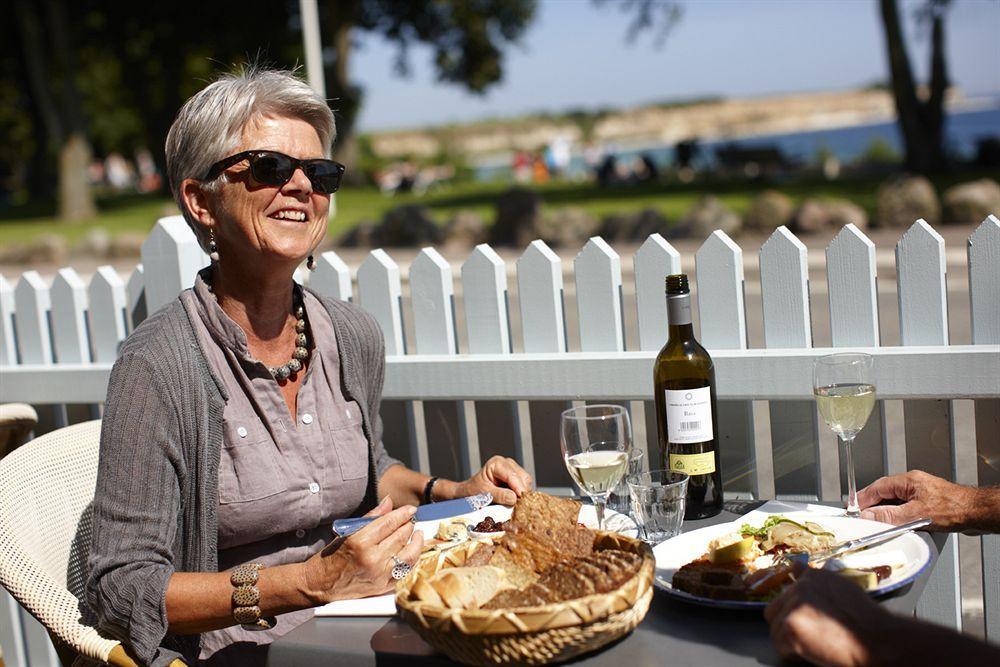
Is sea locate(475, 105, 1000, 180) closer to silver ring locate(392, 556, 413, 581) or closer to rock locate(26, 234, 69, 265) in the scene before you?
rock locate(26, 234, 69, 265)

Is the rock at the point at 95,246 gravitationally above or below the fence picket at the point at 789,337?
above

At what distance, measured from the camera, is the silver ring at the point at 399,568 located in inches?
91.6

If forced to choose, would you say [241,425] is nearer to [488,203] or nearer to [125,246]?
[125,246]

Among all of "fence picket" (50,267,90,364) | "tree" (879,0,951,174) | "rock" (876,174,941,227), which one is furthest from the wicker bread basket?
"tree" (879,0,951,174)

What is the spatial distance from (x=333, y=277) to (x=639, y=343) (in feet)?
3.92

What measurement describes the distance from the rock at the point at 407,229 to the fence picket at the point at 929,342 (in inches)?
A: 639

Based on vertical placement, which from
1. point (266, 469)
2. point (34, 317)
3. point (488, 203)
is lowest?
point (266, 469)

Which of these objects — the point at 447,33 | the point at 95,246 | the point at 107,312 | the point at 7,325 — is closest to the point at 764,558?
the point at 107,312

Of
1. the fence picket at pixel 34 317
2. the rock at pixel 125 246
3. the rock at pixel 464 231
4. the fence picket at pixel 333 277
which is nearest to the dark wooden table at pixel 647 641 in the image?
the fence picket at pixel 333 277

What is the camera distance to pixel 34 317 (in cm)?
440

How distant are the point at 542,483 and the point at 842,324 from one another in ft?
4.01

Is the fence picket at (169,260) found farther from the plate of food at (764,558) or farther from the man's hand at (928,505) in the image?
the man's hand at (928,505)

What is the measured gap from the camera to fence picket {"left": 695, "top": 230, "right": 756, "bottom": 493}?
338cm

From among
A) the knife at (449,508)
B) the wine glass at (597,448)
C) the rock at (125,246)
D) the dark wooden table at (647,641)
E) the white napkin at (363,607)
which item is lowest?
the dark wooden table at (647,641)
